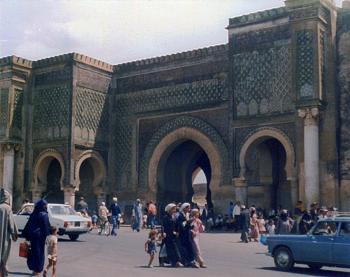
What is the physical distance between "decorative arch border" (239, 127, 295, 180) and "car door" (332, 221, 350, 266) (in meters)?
8.93

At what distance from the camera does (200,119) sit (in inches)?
919

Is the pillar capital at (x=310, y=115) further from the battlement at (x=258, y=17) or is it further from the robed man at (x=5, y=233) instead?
the robed man at (x=5, y=233)

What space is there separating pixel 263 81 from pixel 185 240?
36.7 ft

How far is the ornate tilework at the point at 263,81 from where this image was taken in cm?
2058

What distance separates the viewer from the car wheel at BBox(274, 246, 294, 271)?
11.3 meters

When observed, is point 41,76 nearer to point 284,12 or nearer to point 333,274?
point 284,12

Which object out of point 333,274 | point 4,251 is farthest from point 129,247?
point 4,251

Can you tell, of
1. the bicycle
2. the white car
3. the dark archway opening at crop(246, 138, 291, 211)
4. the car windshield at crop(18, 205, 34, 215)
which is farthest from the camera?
the dark archway opening at crop(246, 138, 291, 211)

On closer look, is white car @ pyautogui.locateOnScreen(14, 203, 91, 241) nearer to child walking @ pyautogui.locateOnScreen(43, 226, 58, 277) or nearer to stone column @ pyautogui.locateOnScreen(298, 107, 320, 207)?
child walking @ pyautogui.locateOnScreen(43, 226, 58, 277)

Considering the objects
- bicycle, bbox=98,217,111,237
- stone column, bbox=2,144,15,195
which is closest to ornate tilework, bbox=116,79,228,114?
stone column, bbox=2,144,15,195

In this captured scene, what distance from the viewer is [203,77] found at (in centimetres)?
2361

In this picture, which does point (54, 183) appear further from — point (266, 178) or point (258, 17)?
point (258, 17)

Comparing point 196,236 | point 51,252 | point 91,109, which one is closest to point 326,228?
point 196,236

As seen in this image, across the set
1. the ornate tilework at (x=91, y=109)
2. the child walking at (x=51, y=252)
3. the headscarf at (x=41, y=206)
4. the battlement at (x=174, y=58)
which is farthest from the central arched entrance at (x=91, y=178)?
the headscarf at (x=41, y=206)
